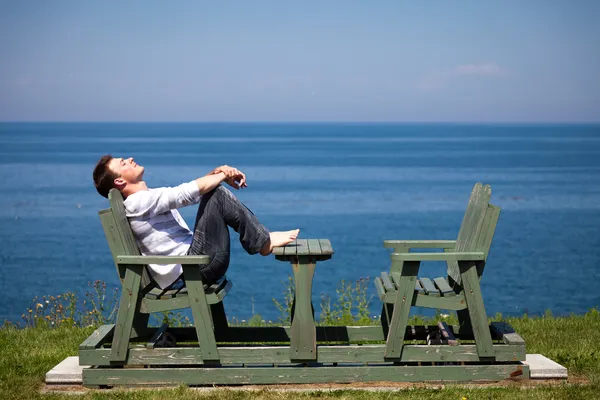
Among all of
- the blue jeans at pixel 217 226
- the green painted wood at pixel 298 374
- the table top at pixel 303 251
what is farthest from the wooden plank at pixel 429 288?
the blue jeans at pixel 217 226

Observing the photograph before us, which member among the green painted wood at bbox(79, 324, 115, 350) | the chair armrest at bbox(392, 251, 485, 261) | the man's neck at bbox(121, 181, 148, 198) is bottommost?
the green painted wood at bbox(79, 324, 115, 350)

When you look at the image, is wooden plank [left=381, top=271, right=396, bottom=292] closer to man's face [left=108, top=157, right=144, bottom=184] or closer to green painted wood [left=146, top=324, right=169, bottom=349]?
green painted wood [left=146, top=324, right=169, bottom=349]

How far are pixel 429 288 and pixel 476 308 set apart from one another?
1.55 ft

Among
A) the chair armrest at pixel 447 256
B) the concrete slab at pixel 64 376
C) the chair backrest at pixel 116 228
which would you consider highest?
the chair backrest at pixel 116 228

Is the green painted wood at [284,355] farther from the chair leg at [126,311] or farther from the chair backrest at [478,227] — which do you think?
the chair backrest at [478,227]

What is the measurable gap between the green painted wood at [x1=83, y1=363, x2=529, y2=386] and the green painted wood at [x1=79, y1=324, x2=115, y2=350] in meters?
0.17

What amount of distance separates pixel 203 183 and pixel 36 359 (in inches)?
82.0

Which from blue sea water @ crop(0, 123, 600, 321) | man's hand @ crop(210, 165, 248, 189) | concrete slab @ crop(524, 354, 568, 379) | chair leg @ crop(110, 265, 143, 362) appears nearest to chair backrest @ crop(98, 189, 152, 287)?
chair leg @ crop(110, 265, 143, 362)

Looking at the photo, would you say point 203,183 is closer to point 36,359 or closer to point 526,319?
point 36,359

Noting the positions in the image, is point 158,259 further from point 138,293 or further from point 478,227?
point 478,227

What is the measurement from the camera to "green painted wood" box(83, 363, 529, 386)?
622 centimetres

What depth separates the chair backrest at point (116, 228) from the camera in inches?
241

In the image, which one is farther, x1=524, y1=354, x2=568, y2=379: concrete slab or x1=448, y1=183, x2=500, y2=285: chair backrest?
x1=524, y1=354, x2=568, y2=379: concrete slab

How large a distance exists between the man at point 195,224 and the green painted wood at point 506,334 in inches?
62.5
